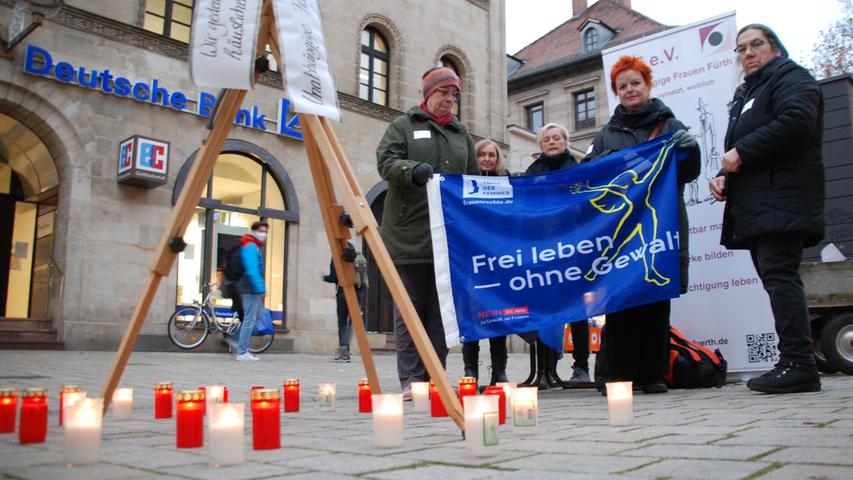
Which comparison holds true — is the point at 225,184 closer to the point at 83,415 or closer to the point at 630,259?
the point at 630,259

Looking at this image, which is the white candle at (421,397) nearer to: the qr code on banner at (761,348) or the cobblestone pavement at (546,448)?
the cobblestone pavement at (546,448)

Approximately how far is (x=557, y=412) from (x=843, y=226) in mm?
6795

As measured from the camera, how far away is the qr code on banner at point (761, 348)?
6.16 meters

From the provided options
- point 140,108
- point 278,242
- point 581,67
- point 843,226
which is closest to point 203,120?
point 140,108

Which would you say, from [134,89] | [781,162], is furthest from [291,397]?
[134,89]

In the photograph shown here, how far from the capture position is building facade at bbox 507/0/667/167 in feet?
114

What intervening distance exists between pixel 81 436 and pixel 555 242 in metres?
3.34

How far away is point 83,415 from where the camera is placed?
7.18ft

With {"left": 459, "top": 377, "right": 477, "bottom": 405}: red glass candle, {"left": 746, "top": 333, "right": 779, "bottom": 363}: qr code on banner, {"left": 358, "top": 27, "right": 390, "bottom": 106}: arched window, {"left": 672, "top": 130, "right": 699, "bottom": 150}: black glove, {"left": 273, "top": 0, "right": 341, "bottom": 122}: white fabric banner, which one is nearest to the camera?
{"left": 273, "top": 0, "right": 341, "bottom": 122}: white fabric banner

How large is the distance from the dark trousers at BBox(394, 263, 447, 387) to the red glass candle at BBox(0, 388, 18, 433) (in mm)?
2298

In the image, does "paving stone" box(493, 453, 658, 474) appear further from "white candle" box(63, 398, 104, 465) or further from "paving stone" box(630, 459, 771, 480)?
"white candle" box(63, 398, 104, 465)

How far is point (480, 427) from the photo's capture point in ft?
7.41

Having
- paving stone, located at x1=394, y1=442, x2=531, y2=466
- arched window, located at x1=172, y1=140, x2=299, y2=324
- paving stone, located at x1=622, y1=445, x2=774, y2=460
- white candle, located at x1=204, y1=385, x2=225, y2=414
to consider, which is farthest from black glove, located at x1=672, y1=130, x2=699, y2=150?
arched window, located at x1=172, y1=140, x2=299, y2=324

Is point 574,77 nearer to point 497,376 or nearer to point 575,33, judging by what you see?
point 575,33
